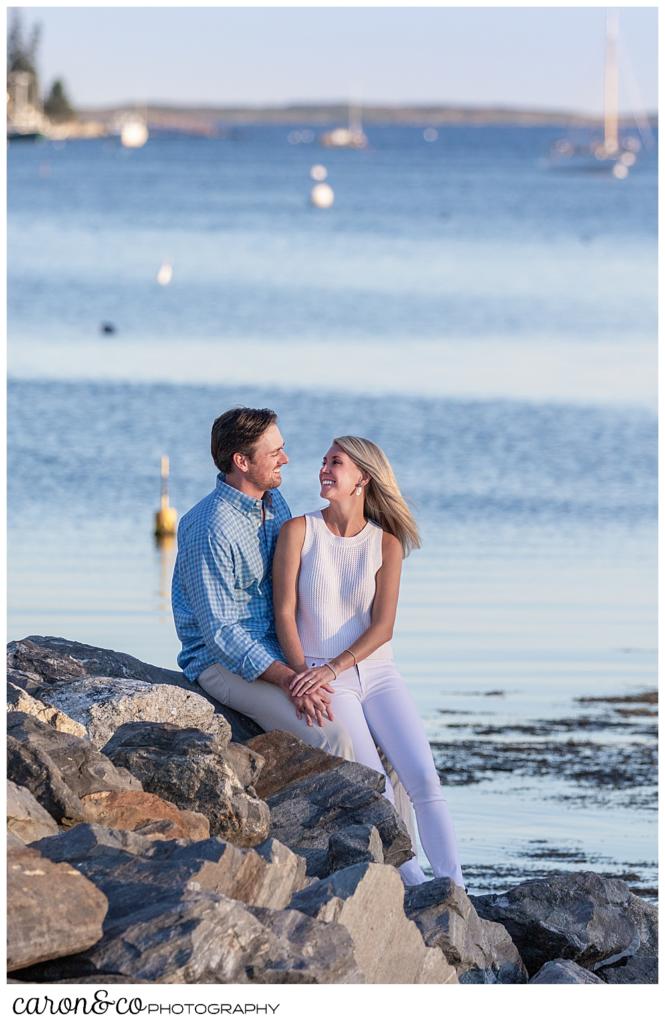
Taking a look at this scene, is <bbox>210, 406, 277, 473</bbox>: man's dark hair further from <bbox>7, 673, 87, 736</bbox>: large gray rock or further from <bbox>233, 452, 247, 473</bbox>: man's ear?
<bbox>7, 673, 87, 736</bbox>: large gray rock

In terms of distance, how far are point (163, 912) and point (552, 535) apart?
1236cm

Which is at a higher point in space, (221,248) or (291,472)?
(221,248)

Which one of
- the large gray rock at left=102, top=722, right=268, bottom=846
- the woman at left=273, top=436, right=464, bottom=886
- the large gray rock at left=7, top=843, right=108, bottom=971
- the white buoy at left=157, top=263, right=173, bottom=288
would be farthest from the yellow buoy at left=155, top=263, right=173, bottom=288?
the large gray rock at left=7, top=843, right=108, bottom=971

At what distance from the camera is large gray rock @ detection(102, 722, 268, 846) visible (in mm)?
5625

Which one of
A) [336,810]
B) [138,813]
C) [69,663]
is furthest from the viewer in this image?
[69,663]

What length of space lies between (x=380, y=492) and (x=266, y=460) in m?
0.38

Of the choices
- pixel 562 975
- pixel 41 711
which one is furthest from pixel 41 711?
pixel 562 975

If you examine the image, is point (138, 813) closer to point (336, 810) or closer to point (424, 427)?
point (336, 810)

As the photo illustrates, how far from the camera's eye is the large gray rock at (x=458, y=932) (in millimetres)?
5383

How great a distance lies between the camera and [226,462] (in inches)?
257

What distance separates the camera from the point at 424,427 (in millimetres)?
22609
